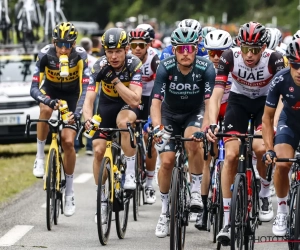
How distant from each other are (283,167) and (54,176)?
3.33m

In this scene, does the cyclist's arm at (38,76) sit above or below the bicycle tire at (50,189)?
above

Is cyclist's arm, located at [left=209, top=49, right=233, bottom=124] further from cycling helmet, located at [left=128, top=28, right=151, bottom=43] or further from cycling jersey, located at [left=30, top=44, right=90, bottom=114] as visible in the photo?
cycling helmet, located at [left=128, top=28, right=151, bottom=43]

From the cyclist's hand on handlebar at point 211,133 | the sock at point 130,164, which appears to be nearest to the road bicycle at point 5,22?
the sock at point 130,164

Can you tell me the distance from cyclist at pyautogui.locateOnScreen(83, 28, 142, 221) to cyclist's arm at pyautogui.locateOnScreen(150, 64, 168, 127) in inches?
30.6

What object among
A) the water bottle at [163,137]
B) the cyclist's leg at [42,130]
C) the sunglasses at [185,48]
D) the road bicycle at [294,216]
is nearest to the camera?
the road bicycle at [294,216]

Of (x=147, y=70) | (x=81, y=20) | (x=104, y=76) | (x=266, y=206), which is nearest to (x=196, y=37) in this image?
(x=104, y=76)

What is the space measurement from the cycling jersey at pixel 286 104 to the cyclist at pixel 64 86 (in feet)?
9.39

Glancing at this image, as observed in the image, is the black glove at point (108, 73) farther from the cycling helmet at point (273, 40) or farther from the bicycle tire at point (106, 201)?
the cycling helmet at point (273, 40)

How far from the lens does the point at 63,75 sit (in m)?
11.8

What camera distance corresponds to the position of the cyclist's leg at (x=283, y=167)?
9.21 meters

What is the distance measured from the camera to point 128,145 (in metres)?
11.5

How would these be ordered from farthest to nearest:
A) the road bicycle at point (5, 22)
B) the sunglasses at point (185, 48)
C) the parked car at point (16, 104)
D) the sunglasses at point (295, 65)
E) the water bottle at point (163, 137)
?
the road bicycle at point (5, 22)
the parked car at point (16, 104)
the sunglasses at point (185, 48)
the water bottle at point (163, 137)
the sunglasses at point (295, 65)

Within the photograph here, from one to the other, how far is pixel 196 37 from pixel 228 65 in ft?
1.38

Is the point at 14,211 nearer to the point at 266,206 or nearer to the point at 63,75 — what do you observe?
the point at 63,75
